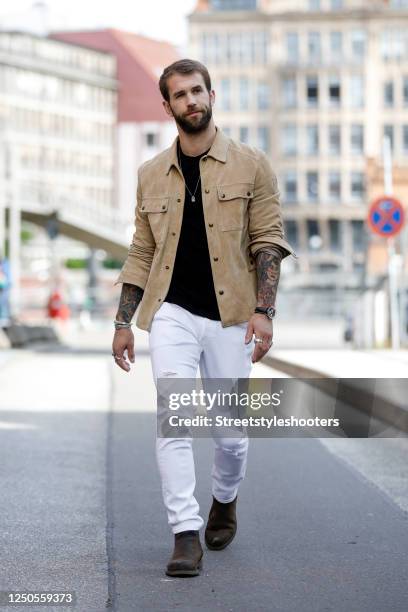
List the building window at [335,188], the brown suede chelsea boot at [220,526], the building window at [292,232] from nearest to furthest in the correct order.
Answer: the brown suede chelsea boot at [220,526] → the building window at [292,232] → the building window at [335,188]

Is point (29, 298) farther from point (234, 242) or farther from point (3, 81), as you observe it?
point (234, 242)

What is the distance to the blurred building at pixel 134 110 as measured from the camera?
126125 millimetres

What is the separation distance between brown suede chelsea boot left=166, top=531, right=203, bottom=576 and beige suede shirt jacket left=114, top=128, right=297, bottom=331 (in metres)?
0.82

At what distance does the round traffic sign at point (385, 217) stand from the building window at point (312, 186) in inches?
3596

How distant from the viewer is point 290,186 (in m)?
115

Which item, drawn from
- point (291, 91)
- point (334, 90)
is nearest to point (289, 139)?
point (291, 91)

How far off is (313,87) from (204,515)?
111283 millimetres

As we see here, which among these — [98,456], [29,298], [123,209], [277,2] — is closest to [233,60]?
[277,2]

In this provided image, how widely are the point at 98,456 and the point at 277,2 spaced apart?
108m

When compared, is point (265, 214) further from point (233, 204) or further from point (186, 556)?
point (186, 556)

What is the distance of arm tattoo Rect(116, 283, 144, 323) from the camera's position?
6430mm

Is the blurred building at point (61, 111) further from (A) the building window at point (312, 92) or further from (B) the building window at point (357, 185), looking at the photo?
(B) the building window at point (357, 185)

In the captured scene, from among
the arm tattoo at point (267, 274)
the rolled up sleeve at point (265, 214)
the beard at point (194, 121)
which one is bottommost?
the arm tattoo at point (267, 274)

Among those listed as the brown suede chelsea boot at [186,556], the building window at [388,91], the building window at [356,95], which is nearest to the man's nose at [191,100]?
the brown suede chelsea boot at [186,556]
